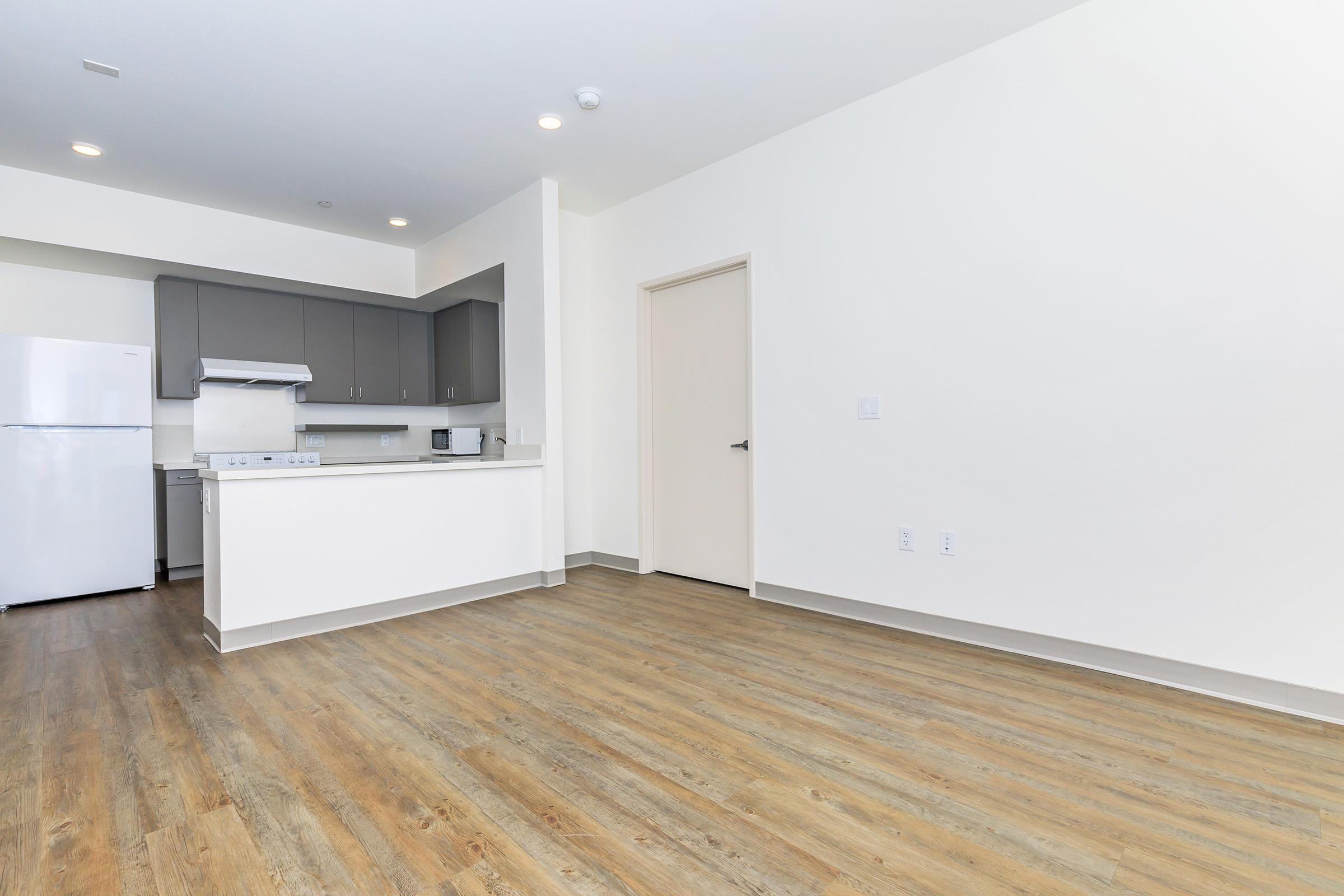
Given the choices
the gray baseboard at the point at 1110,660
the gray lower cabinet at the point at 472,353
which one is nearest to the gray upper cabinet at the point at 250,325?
the gray lower cabinet at the point at 472,353

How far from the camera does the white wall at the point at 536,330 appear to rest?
429 cm

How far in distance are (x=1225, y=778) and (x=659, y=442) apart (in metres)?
3.42

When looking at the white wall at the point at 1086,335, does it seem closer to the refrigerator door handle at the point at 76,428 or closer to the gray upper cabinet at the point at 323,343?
the gray upper cabinet at the point at 323,343

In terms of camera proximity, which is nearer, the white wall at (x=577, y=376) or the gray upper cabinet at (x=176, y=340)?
the gray upper cabinet at (x=176, y=340)

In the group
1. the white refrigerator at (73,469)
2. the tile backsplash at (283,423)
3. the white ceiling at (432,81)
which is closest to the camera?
the white ceiling at (432,81)

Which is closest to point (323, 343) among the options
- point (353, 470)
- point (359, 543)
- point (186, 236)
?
point (186, 236)

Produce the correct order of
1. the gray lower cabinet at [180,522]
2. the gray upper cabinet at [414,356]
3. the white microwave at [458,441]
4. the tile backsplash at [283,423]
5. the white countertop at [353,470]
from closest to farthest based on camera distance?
the white countertop at [353,470], the gray lower cabinet at [180,522], the tile backsplash at [283,423], the white microwave at [458,441], the gray upper cabinet at [414,356]

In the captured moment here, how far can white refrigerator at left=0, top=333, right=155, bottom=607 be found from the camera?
12.9 feet

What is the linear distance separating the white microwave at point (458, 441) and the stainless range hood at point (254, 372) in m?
1.12

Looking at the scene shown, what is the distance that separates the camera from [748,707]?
92.7 inches

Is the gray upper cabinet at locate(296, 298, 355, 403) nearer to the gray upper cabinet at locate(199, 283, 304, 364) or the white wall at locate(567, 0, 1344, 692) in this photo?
the gray upper cabinet at locate(199, 283, 304, 364)

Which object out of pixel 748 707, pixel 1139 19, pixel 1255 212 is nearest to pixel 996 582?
pixel 748 707

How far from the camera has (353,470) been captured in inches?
135

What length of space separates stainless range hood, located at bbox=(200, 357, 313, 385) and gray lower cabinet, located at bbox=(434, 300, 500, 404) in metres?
1.13
